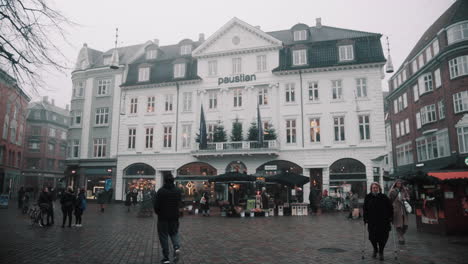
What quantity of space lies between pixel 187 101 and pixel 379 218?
28.1 meters

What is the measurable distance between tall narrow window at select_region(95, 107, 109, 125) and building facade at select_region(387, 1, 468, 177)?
1159 inches

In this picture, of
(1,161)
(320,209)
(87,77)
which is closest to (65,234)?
(320,209)

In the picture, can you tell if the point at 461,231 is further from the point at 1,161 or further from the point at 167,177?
the point at 1,161

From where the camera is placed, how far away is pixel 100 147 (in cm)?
3731

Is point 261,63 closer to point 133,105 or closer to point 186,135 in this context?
point 186,135

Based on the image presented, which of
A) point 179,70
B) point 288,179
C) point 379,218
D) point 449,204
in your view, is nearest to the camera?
point 379,218

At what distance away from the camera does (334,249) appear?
9.63 m

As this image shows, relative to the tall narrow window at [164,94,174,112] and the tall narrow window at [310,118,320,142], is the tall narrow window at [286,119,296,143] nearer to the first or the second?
the tall narrow window at [310,118,320,142]

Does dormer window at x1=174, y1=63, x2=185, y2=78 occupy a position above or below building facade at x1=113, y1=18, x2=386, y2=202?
above

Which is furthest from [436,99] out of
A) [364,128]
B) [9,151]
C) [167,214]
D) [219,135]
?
[9,151]

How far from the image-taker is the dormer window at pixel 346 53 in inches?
1200

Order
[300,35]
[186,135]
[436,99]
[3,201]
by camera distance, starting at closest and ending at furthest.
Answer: [3,201] → [436,99] → [300,35] → [186,135]

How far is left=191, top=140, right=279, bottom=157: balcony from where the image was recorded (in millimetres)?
29781

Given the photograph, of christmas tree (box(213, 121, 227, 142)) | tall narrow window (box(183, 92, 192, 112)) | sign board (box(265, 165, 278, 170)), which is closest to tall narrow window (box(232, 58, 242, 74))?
tall narrow window (box(183, 92, 192, 112))
